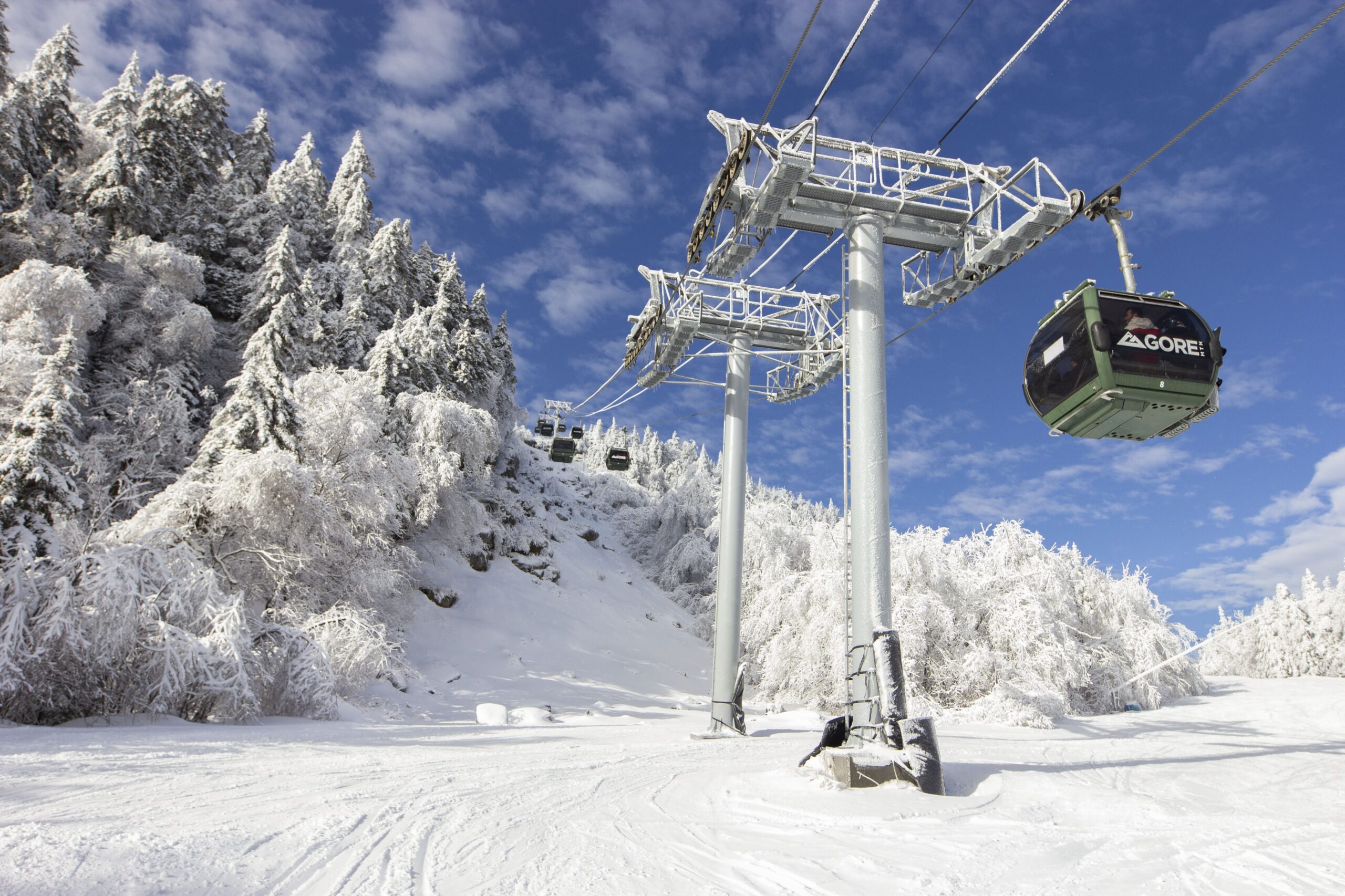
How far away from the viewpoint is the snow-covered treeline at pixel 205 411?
11.0m

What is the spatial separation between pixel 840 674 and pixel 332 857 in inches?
856

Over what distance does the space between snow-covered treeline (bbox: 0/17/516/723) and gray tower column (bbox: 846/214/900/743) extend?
9.89m

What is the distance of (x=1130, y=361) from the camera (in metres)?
6.99

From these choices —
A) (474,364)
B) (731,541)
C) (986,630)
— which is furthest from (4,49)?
(986,630)

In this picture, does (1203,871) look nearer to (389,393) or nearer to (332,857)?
(332,857)

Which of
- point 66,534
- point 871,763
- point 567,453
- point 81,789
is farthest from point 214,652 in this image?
point 567,453

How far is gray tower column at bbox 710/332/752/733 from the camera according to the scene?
17.1 m

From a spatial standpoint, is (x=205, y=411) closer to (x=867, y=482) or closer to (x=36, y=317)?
(x=36, y=317)

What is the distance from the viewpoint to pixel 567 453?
27781 mm

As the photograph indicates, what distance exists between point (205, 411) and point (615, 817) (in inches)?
1102

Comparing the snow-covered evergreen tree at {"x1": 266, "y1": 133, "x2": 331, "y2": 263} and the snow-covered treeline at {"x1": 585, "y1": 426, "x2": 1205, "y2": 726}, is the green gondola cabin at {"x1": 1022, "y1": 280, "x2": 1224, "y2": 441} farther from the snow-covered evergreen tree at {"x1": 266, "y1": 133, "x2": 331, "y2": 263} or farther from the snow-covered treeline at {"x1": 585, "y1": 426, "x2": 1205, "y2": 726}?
the snow-covered evergreen tree at {"x1": 266, "y1": 133, "x2": 331, "y2": 263}

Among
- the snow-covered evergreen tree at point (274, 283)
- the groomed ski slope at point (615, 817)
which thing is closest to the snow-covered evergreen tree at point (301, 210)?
the snow-covered evergreen tree at point (274, 283)

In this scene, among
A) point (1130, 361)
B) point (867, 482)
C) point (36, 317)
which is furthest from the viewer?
point (36, 317)

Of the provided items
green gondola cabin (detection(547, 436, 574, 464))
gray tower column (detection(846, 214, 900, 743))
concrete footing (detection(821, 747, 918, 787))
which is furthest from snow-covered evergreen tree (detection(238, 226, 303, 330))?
concrete footing (detection(821, 747, 918, 787))
